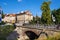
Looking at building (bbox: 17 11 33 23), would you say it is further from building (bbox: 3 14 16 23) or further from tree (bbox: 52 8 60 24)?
tree (bbox: 52 8 60 24)

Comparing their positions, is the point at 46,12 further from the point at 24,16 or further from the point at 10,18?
the point at 10,18

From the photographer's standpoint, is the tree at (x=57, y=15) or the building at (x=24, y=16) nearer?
the tree at (x=57, y=15)

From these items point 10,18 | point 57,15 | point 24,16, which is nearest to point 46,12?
point 57,15

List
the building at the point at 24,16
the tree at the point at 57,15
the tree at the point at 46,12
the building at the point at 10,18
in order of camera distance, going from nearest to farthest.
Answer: the tree at the point at 46,12
the tree at the point at 57,15
the building at the point at 24,16
the building at the point at 10,18

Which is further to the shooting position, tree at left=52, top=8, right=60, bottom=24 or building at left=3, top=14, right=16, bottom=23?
building at left=3, top=14, right=16, bottom=23

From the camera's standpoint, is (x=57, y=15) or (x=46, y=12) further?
(x=57, y=15)

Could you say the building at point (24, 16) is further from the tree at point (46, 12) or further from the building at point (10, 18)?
the tree at point (46, 12)

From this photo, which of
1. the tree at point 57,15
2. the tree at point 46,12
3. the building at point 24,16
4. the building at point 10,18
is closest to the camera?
the tree at point 46,12

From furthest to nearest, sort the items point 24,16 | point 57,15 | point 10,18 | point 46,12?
point 10,18, point 24,16, point 57,15, point 46,12

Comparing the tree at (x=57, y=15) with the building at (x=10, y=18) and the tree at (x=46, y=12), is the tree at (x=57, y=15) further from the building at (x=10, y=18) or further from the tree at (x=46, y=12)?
the building at (x=10, y=18)

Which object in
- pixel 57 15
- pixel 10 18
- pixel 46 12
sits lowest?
pixel 10 18

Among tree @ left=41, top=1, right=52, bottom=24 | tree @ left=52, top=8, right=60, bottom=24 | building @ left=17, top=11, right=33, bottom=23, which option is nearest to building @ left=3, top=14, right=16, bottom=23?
building @ left=17, top=11, right=33, bottom=23

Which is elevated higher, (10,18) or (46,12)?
(46,12)

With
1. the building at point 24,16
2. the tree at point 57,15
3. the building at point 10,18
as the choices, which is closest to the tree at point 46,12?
the tree at point 57,15
